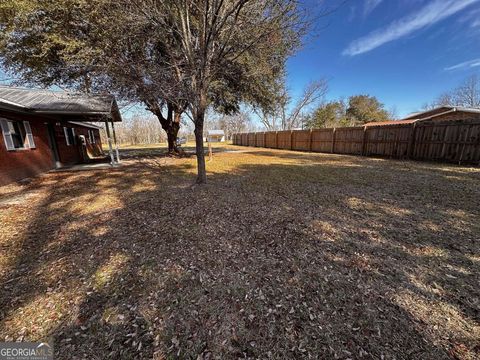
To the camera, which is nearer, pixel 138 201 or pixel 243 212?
pixel 243 212

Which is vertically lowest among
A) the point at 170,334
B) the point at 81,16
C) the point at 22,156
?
the point at 170,334

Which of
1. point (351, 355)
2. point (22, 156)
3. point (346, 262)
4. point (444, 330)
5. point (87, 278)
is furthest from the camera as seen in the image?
point (22, 156)

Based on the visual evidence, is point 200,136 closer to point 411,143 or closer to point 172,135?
point 172,135

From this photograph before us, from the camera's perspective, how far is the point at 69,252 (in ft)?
10.5

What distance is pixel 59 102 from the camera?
401 inches

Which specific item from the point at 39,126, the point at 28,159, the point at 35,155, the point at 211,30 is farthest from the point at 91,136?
the point at 211,30

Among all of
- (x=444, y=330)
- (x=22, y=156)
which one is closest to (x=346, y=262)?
(x=444, y=330)

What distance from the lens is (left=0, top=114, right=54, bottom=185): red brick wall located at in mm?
7684

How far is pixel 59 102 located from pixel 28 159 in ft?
10.3

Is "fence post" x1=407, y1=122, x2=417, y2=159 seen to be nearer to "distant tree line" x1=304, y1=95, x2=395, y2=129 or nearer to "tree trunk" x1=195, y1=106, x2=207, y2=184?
"tree trunk" x1=195, y1=106, x2=207, y2=184

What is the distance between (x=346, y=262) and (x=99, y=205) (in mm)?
5541

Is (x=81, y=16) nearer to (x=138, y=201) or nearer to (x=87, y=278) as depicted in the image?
(x=138, y=201)

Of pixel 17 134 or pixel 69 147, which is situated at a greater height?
pixel 17 134

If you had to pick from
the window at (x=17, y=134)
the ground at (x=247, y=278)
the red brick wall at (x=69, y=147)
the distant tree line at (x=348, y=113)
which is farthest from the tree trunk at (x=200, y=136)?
the distant tree line at (x=348, y=113)
